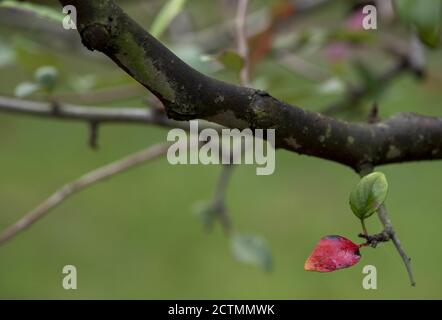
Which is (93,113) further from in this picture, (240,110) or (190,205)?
(190,205)

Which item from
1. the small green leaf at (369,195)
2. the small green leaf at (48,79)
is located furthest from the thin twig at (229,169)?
the small green leaf at (369,195)

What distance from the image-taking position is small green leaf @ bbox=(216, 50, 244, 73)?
508mm

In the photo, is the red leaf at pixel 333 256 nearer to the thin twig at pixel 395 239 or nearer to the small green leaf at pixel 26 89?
the thin twig at pixel 395 239

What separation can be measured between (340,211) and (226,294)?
342mm

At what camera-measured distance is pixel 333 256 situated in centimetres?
35

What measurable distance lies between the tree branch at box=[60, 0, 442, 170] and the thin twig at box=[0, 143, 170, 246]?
0.77 ft

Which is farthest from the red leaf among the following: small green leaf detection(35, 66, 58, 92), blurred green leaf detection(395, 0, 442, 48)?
small green leaf detection(35, 66, 58, 92)

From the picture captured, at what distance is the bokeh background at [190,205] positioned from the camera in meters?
1.02

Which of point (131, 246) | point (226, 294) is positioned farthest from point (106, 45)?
point (131, 246)

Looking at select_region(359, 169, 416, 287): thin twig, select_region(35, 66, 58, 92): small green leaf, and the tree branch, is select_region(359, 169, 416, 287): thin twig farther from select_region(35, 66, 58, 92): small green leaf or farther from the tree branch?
select_region(35, 66, 58, 92): small green leaf

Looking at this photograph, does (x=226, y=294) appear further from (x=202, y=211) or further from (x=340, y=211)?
(x=202, y=211)

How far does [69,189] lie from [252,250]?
237mm

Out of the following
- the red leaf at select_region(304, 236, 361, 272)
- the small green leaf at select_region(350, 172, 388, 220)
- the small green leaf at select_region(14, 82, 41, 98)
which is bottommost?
the red leaf at select_region(304, 236, 361, 272)

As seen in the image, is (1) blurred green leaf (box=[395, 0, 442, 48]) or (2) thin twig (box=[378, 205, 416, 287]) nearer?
(2) thin twig (box=[378, 205, 416, 287])
